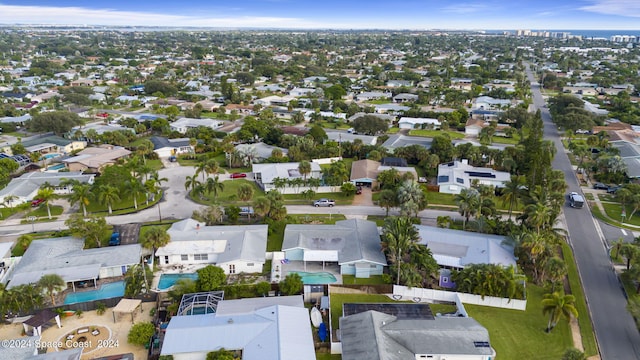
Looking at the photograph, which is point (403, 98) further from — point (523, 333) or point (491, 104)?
point (523, 333)

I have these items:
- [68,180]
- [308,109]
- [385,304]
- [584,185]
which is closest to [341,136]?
[308,109]

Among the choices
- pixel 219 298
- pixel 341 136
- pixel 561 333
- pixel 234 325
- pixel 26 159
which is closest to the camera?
pixel 234 325

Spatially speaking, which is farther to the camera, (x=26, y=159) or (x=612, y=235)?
(x=26, y=159)

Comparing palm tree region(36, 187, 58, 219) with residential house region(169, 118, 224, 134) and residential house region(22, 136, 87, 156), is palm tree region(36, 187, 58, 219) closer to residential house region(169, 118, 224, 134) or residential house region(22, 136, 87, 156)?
residential house region(22, 136, 87, 156)

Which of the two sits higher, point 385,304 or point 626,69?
point 626,69

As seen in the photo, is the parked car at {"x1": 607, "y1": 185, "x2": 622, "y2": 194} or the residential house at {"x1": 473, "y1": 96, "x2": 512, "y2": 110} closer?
the parked car at {"x1": 607, "y1": 185, "x2": 622, "y2": 194}

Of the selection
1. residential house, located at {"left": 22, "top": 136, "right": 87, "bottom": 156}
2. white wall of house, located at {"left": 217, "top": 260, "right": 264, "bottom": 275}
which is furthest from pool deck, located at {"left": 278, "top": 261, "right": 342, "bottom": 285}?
residential house, located at {"left": 22, "top": 136, "right": 87, "bottom": 156}

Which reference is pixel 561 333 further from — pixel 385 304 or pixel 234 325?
Result: pixel 234 325
